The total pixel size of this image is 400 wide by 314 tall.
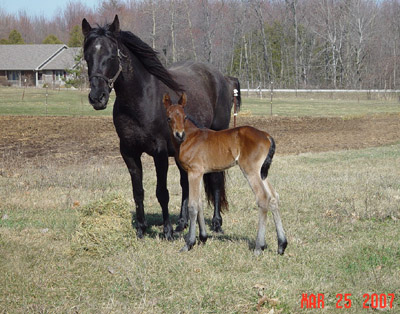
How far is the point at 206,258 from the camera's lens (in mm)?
5941

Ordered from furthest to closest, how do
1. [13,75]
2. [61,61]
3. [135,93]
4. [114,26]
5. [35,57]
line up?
[13,75] < [35,57] < [61,61] < [135,93] < [114,26]

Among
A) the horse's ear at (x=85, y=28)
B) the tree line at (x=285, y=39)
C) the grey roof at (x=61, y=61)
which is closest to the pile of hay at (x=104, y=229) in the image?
the horse's ear at (x=85, y=28)

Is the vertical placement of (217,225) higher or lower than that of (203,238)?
lower

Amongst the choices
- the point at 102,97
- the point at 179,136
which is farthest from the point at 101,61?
the point at 179,136

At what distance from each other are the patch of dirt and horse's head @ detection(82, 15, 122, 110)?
8.56 meters

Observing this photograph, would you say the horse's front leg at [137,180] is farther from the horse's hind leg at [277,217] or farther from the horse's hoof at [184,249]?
the horse's hind leg at [277,217]

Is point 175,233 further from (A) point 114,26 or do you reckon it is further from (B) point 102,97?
(A) point 114,26

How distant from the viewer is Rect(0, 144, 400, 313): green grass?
476 cm

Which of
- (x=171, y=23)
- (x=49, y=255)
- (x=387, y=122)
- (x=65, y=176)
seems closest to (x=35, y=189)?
(x=65, y=176)

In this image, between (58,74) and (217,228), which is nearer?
(217,228)

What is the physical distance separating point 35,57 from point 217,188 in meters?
77.7

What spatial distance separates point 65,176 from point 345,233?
6175 mm

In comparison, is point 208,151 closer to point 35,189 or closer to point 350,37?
point 35,189

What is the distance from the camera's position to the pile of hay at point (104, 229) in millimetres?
6094
